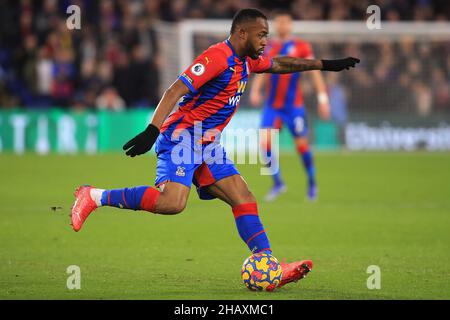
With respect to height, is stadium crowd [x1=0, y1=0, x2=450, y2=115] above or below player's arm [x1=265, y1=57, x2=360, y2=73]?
above

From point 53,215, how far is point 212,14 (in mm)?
13702

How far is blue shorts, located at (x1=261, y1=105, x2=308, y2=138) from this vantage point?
537 inches

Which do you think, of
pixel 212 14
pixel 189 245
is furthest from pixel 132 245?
pixel 212 14

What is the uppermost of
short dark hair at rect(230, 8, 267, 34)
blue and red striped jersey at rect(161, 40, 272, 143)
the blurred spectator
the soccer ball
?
the blurred spectator

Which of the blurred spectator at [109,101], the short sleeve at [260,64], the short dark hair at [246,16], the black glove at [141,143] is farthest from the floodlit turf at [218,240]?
the blurred spectator at [109,101]

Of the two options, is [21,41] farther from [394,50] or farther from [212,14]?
[394,50]

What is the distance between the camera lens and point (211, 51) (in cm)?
712

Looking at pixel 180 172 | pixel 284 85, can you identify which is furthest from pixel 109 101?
pixel 180 172

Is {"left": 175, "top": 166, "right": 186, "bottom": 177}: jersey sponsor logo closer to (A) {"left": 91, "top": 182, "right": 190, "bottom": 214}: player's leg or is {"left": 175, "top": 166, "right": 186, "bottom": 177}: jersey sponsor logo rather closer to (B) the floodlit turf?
(A) {"left": 91, "top": 182, "right": 190, "bottom": 214}: player's leg

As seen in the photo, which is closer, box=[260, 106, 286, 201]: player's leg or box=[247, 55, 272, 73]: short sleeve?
box=[247, 55, 272, 73]: short sleeve

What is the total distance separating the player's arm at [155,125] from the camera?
650 cm

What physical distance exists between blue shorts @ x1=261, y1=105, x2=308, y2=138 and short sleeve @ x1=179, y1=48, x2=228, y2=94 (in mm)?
6583

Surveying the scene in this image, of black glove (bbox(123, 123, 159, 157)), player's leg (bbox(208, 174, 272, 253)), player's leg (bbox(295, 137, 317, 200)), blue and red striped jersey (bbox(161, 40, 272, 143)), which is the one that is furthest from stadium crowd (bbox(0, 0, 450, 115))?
black glove (bbox(123, 123, 159, 157))
